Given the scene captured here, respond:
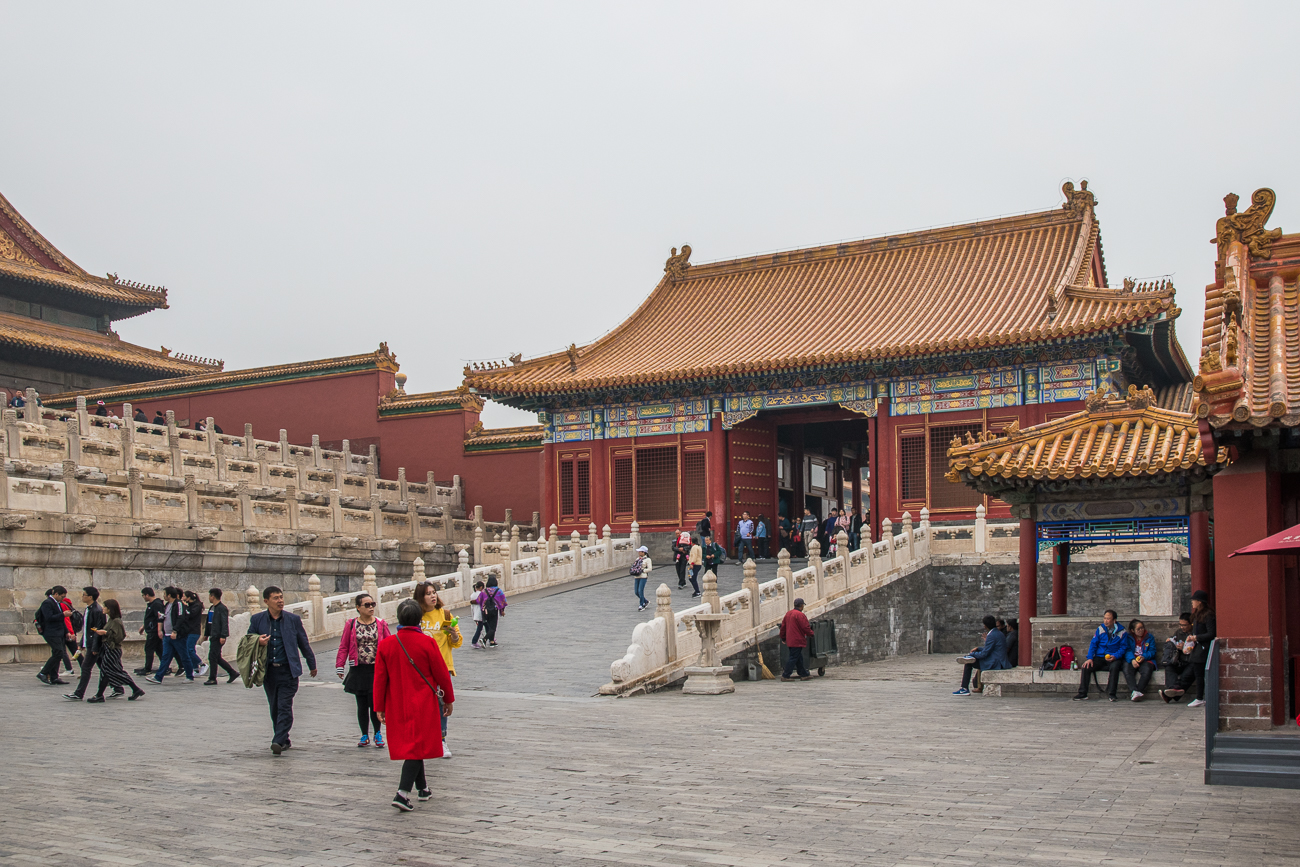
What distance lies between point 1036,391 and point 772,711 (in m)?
13.9

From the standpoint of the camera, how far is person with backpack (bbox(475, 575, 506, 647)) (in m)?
18.6

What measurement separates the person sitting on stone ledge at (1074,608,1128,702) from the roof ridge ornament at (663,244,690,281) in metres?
20.8

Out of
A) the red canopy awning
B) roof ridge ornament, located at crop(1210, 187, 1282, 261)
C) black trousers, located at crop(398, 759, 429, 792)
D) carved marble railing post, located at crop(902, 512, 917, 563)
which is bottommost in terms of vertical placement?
black trousers, located at crop(398, 759, 429, 792)

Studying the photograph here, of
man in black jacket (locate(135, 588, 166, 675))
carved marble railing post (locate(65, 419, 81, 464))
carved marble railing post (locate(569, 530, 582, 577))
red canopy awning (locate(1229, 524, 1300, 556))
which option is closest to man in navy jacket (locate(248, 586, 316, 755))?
red canopy awning (locate(1229, 524, 1300, 556))

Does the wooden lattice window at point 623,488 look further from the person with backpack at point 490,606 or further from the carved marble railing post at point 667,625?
the carved marble railing post at point 667,625

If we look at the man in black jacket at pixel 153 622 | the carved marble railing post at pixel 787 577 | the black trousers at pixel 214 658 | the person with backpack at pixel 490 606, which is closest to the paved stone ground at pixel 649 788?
the black trousers at pixel 214 658

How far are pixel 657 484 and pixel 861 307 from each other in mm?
6134

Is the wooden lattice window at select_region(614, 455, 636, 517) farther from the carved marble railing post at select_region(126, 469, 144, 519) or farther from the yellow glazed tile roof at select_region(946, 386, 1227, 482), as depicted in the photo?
the yellow glazed tile roof at select_region(946, 386, 1227, 482)

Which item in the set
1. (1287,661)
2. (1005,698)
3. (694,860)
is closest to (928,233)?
(1005,698)

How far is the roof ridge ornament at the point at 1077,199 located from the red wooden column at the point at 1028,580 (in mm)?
15263

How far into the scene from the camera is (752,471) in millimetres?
28875

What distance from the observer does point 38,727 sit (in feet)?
37.6

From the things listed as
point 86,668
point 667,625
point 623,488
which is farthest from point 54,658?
point 623,488

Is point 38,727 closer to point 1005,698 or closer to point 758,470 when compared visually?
point 1005,698
